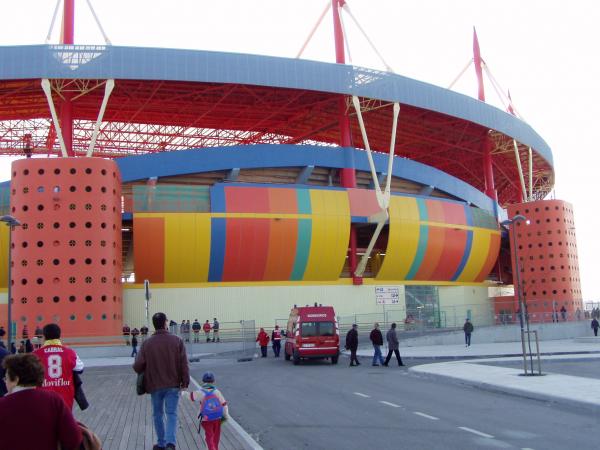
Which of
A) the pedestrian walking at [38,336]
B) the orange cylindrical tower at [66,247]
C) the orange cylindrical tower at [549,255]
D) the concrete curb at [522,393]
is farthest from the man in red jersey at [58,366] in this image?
the orange cylindrical tower at [549,255]

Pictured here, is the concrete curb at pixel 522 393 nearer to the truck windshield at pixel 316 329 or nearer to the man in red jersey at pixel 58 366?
the truck windshield at pixel 316 329

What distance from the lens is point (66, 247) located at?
33.6m

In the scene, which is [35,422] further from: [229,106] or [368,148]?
[229,106]

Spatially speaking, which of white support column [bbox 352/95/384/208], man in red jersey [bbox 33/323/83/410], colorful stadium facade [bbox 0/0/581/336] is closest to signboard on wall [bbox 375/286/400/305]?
colorful stadium facade [bbox 0/0/581/336]

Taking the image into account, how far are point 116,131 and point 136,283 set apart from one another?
60.7ft

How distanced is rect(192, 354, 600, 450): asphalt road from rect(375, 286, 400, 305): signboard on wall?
25.6 metres

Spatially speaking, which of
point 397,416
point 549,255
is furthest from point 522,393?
point 549,255

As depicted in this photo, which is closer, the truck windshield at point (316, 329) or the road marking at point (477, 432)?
the road marking at point (477, 432)

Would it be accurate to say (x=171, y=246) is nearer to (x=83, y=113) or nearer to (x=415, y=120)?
(x=83, y=113)

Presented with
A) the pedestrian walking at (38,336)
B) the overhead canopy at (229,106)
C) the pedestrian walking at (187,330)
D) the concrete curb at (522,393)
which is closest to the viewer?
the concrete curb at (522,393)

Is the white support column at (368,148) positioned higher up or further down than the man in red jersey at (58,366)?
higher up

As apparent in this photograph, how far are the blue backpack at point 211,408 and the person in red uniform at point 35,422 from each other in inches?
153

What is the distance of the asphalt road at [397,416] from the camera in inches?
372

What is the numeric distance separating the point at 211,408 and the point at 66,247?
2773cm
